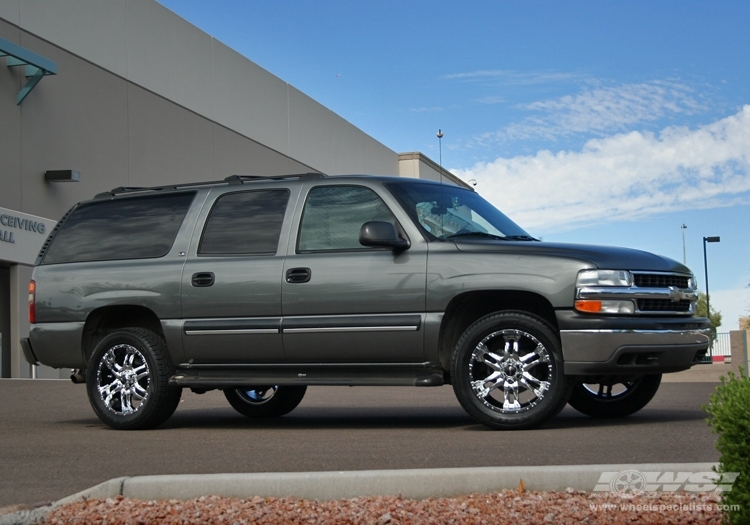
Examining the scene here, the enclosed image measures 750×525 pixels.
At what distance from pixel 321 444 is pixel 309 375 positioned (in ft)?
3.72

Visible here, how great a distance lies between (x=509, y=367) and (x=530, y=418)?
1.35 ft

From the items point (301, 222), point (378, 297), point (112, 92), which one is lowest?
point (378, 297)

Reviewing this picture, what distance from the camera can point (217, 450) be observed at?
7160 millimetres

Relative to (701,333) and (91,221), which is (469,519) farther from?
(91,221)

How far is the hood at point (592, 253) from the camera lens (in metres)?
7.64

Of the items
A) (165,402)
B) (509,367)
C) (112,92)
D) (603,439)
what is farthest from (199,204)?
(112,92)

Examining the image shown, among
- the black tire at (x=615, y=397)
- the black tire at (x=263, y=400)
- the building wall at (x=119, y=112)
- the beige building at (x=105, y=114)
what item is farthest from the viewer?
the building wall at (x=119, y=112)

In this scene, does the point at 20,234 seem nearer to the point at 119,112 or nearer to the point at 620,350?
the point at 119,112

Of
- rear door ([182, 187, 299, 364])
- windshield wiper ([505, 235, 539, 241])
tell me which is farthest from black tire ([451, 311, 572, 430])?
rear door ([182, 187, 299, 364])

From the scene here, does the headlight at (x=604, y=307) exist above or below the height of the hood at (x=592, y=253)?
below

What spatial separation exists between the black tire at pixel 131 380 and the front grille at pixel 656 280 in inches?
159

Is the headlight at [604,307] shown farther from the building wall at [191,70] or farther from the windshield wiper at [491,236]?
the building wall at [191,70]

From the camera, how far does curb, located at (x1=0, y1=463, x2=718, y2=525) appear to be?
4.93 metres

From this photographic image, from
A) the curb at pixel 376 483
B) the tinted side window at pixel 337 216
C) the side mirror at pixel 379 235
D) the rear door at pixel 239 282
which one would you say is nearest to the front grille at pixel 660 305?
the side mirror at pixel 379 235
